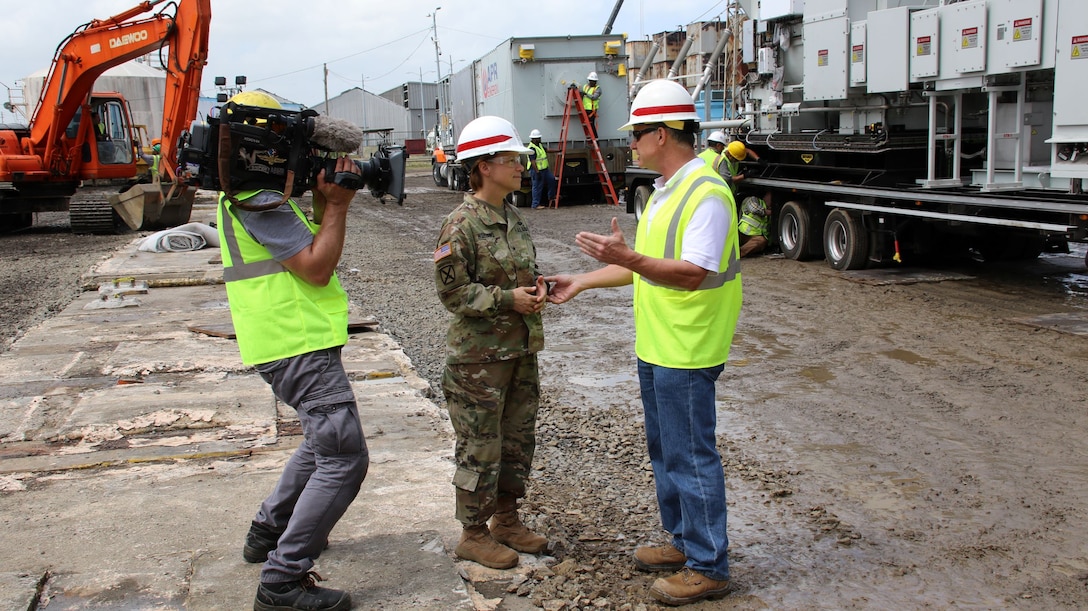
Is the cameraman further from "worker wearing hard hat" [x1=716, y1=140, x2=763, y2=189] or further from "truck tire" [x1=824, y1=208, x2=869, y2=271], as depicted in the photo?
"worker wearing hard hat" [x1=716, y1=140, x2=763, y2=189]

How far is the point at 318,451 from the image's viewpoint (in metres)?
3.37

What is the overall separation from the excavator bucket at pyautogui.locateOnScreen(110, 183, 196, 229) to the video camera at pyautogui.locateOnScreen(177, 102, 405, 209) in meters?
16.3

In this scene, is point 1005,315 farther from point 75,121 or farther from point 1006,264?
point 75,121

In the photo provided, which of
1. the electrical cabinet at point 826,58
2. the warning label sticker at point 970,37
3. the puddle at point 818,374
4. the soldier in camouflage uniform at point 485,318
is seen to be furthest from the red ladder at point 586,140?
the soldier in camouflage uniform at point 485,318

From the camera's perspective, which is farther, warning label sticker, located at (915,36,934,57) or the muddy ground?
warning label sticker, located at (915,36,934,57)

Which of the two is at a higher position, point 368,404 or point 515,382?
point 515,382

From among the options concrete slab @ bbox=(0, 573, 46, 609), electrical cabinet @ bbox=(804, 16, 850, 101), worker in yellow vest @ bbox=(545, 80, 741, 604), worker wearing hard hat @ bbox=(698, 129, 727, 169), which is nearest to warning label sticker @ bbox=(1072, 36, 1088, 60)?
electrical cabinet @ bbox=(804, 16, 850, 101)

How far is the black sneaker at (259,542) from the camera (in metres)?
3.69

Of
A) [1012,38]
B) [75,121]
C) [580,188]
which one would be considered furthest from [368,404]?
[580,188]

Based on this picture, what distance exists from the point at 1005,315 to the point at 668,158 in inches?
250

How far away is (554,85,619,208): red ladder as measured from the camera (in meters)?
22.0

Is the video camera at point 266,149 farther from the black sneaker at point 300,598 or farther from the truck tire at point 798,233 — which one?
the truck tire at point 798,233

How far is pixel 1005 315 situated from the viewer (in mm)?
8688

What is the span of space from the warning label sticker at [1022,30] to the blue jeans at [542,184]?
1387cm
